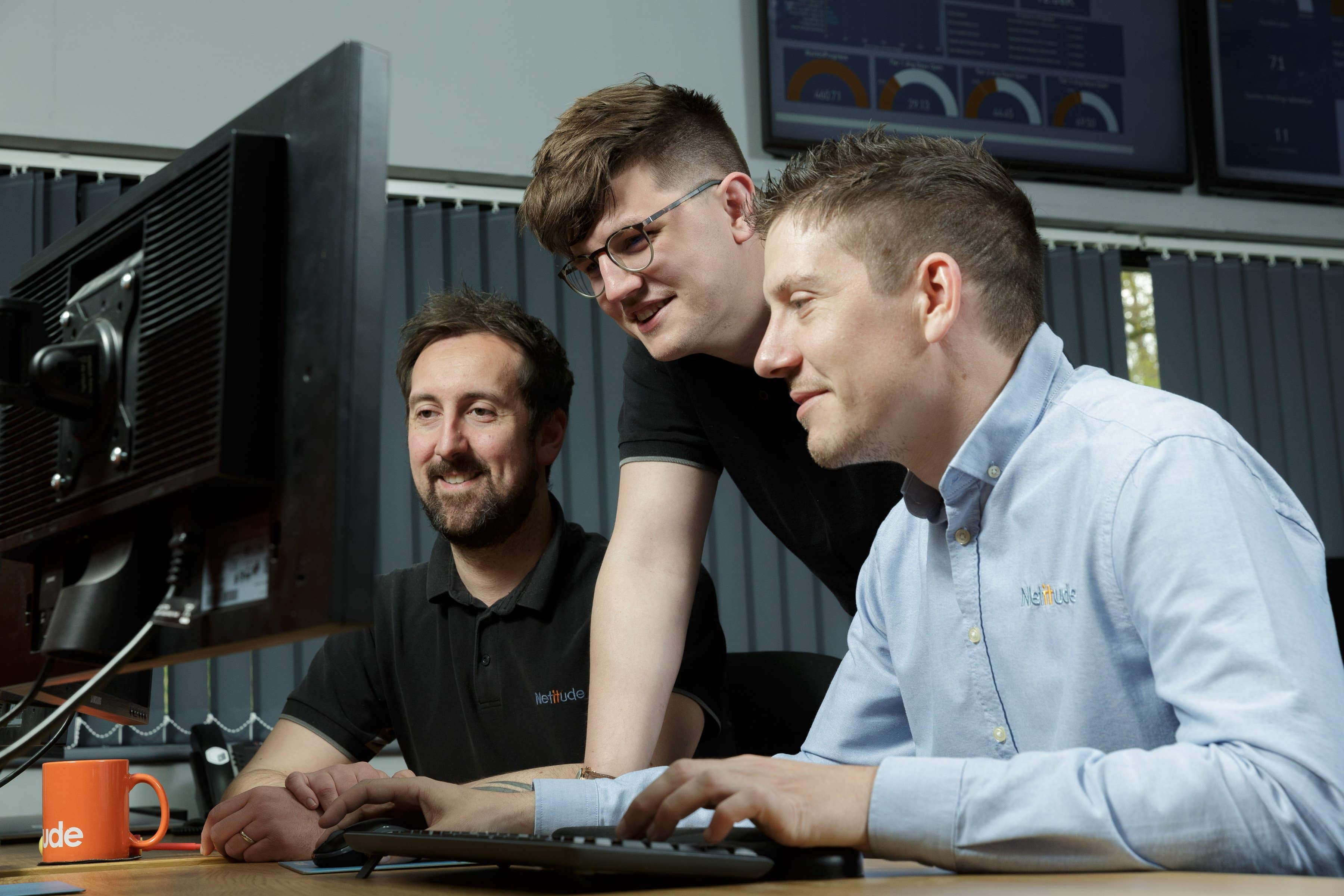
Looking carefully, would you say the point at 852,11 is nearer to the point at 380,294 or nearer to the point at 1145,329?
the point at 1145,329

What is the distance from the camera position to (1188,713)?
2.74 ft

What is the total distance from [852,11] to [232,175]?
290 centimetres

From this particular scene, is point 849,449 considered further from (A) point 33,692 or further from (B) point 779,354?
(A) point 33,692

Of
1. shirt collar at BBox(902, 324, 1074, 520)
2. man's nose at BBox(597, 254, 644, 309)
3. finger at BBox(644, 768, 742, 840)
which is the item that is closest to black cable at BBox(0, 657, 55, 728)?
finger at BBox(644, 768, 742, 840)

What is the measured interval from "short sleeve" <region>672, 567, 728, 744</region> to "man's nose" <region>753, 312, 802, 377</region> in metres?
0.60

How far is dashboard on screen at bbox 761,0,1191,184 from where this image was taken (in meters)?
3.33

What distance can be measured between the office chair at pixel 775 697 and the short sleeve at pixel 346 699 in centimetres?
52

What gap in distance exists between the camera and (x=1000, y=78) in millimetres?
3498

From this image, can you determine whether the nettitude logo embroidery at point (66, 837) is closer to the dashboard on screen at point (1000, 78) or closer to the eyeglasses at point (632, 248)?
the eyeglasses at point (632, 248)

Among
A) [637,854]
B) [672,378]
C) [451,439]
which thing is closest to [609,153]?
[672,378]

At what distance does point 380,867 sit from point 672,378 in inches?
34.9

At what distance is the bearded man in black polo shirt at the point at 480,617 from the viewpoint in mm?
1778

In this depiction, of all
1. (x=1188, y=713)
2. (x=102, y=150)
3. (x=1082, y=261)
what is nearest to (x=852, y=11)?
(x=1082, y=261)

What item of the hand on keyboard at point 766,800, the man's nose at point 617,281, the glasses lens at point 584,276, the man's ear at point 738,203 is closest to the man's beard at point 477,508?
the glasses lens at point 584,276
